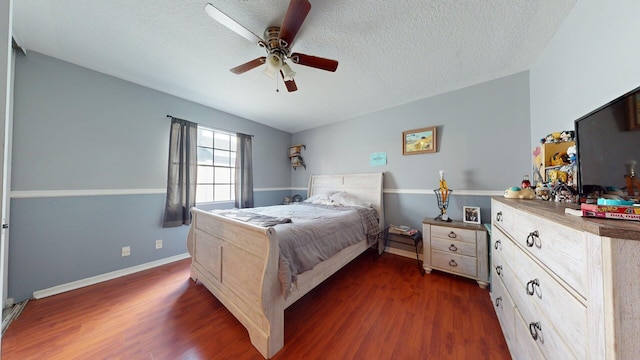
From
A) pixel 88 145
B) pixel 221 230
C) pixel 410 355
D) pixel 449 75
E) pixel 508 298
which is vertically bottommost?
pixel 410 355

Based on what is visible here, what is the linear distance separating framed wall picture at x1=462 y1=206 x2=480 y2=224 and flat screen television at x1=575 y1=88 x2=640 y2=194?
1.41 metres

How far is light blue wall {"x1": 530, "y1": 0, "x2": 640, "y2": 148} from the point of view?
1.01 metres

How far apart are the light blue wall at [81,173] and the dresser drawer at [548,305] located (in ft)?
11.7

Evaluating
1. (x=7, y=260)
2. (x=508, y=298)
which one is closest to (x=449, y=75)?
(x=508, y=298)

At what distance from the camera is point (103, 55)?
194 cm

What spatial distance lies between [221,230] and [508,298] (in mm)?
2208

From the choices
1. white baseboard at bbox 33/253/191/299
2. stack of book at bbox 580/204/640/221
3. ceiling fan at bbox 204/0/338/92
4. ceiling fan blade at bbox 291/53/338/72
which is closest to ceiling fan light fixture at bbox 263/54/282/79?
ceiling fan at bbox 204/0/338/92

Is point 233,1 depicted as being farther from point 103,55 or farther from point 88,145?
point 88,145

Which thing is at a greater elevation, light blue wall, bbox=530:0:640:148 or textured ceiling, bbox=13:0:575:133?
textured ceiling, bbox=13:0:575:133

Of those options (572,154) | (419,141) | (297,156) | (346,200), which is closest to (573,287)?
(572,154)

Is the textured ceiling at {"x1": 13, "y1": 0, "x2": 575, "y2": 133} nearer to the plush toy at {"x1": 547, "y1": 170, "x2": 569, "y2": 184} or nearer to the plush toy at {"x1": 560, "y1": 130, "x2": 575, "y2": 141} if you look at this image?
the plush toy at {"x1": 560, "y1": 130, "x2": 575, "y2": 141}

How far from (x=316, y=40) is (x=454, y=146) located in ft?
7.11

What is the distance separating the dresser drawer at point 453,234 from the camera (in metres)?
2.13

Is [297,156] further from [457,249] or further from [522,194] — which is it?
[522,194]
